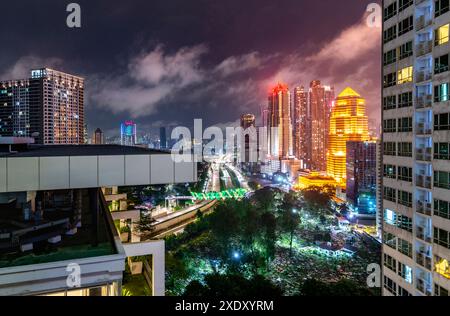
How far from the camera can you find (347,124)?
76812 mm

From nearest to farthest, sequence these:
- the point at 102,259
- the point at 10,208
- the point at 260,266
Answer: the point at 102,259 → the point at 10,208 → the point at 260,266

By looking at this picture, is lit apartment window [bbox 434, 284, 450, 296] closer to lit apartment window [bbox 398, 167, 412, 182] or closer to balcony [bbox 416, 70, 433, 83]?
lit apartment window [bbox 398, 167, 412, 182]

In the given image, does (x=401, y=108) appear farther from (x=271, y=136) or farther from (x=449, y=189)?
(x=271, y=136)

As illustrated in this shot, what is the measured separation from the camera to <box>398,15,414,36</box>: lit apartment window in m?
9.16

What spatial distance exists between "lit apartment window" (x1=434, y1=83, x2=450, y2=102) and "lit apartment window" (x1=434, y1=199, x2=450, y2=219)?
2.45 meters

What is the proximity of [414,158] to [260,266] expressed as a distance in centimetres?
1413

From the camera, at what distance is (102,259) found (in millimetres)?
3490

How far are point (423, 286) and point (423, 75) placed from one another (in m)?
5.47

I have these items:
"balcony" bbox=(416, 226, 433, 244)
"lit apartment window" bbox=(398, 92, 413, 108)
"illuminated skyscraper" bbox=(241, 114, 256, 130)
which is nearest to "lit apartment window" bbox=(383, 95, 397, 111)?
"lit apartment window" bbox=(398, 92, 413, 108)

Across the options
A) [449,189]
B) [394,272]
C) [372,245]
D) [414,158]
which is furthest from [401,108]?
[372,245]

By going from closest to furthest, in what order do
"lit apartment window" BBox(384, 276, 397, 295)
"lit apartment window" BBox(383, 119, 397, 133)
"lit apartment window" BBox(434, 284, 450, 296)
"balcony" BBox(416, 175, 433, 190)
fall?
"lit apartment window" BBox(434, 284, 450, 296) < "balcony" BBox(416, 175, 433, 190) < "lit apartment window" BBox(384, 276, 397, 295) < "lit apartment window" BBox(383, 119, 397, 133)

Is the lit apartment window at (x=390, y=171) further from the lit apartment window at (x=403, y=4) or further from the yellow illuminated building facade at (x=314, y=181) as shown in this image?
the yellow illuminated building facade at (x=314, y=181)

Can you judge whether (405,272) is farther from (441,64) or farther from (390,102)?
(441,64)

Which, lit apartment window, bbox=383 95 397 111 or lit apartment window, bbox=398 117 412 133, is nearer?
lit apartment window, bbox=398 117 412 133
